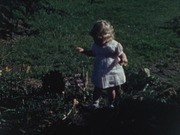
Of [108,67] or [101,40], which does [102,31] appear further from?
[108,67]

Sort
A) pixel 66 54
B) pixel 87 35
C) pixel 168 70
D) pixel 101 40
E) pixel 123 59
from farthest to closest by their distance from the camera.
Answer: pixel 87 35 < pixel 66 54 < pixel 168 70 < pixel 101 40 < pixel 123 59

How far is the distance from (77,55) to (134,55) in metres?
1.10

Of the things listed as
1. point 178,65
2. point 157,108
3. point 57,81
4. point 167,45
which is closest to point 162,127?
point 157,108

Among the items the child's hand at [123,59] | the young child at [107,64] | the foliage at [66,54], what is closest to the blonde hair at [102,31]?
the young child at [107,64]

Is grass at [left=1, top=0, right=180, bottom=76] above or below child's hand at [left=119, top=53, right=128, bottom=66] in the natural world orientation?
above

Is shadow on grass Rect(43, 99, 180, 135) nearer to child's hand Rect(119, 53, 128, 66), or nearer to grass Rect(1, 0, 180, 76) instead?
child's hand Rect(119, 53, 128, 66)

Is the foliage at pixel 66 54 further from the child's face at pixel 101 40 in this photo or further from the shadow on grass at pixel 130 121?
the child's face at pixel 101 40

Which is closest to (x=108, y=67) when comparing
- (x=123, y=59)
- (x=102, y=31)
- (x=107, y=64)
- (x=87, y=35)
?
(x=107, y=64)

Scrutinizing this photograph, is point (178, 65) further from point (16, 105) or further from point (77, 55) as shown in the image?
point (16, 105)

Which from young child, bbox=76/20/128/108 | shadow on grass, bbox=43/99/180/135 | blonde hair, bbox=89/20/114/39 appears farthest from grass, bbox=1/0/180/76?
shadow on grass, bbox=43/99/180/135

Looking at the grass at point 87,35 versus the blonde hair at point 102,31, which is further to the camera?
the grass at point 87,35

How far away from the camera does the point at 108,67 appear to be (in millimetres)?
6898

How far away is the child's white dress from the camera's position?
271 inches

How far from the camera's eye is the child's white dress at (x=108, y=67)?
6.88 metres
